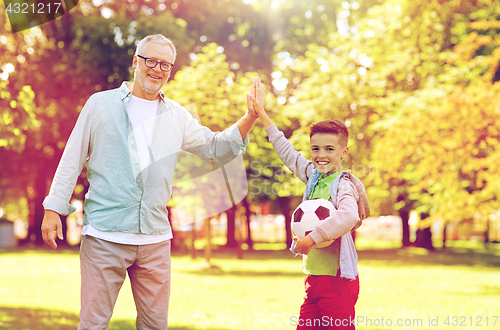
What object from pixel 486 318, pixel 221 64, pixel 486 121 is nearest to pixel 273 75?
pixel 221 64

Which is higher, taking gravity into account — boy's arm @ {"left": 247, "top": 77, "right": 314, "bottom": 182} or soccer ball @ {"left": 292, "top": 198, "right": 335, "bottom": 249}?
boy's arm @ {"left": 247, "top": 77, "right": 314, "bottom": 182}

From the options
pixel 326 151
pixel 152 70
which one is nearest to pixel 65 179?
pixel 152 70

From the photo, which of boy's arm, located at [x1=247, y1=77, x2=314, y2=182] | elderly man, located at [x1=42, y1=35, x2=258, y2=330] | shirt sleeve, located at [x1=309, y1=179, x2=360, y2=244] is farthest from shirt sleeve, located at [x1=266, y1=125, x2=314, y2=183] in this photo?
elderly man, located at [x1=42, y1=35, x2=258, y2=330]

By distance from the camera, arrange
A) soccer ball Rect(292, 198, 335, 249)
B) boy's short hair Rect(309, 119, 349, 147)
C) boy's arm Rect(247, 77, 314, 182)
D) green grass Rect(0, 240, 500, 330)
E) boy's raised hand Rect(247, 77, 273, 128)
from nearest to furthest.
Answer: soccer ball Rect(292, 198, 335, 249)
boy's short hair Rect(309, 119, 349, 147)
boy's raised hand Rect(247, 77, 273, 128)
boy's arm Rect(247, 77, 314, 182)
green grass Rect(0, 240, 500, 330)

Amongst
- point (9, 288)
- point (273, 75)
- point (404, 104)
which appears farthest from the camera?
point (273, 75)

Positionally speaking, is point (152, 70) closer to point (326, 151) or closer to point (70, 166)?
point (70, 166)

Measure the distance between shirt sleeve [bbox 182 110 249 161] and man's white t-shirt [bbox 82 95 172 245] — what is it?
12.8 inches

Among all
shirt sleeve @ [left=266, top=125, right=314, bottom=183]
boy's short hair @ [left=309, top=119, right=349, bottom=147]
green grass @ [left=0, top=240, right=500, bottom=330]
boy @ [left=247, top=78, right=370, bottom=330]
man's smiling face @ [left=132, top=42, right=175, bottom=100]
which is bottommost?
green grass @ [left=0, top=240, right=500, bottom=330]

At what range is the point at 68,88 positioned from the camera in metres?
20.9

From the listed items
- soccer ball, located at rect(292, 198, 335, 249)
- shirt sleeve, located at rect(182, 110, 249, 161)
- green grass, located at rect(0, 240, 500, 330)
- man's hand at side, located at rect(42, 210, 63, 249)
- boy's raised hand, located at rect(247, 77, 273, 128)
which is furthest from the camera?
green grass, located at rect(0, 240, 500, 330)

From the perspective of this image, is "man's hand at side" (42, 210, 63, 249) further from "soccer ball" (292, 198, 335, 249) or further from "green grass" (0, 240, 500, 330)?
"green grass" (0, 240, 500, 330)

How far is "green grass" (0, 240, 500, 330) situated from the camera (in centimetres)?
780

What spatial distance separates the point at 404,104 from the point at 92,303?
14.4 meters

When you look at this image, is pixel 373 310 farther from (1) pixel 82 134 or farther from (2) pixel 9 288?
(2) pixel 9 288
